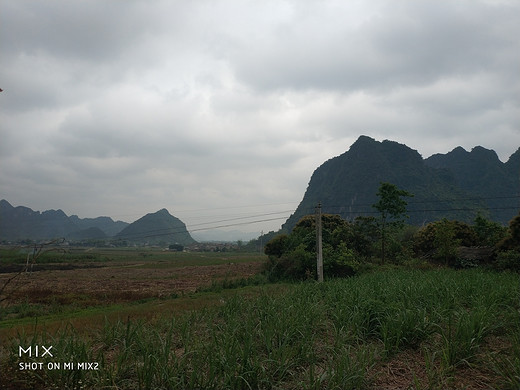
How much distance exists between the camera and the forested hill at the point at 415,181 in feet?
253

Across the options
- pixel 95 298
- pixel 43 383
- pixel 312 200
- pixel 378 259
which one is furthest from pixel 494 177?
pixel 43 383

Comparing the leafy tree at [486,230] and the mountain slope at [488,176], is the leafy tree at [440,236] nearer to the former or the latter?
the leafy tree at [486,230]

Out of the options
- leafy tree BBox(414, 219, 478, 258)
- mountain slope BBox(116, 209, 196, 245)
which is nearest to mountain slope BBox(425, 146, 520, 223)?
leafy tree BBox(414, 219, 478, 258)

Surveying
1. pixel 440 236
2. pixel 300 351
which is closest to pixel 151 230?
pixel 440 236

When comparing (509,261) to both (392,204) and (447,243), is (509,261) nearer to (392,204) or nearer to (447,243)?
(447,243)

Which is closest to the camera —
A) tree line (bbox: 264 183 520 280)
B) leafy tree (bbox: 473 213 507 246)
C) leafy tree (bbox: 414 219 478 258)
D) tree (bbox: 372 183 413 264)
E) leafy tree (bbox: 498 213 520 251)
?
leafy tree (bbox: 498 213 520 251)

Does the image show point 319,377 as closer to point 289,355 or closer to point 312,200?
point 289,355

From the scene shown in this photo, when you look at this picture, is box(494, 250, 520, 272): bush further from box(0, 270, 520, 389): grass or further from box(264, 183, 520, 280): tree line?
box(0, 270, 520, 389): grass

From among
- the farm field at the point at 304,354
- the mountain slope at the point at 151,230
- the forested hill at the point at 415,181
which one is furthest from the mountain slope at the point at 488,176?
the mountain slope at the point at 151,230

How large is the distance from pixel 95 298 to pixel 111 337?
1754 cm

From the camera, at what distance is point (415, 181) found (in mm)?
88500

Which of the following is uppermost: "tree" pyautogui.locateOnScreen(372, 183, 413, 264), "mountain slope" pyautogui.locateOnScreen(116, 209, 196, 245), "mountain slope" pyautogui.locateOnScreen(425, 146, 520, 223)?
"mountain slope" pyautogui.locateOnScreen(425, 146, 520, 223)

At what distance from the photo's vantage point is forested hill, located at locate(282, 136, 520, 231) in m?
77.1

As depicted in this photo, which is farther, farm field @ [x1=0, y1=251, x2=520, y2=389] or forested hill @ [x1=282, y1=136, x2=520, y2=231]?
forested hill @ [x1=282, y1=136, x2=520, y2=231]
